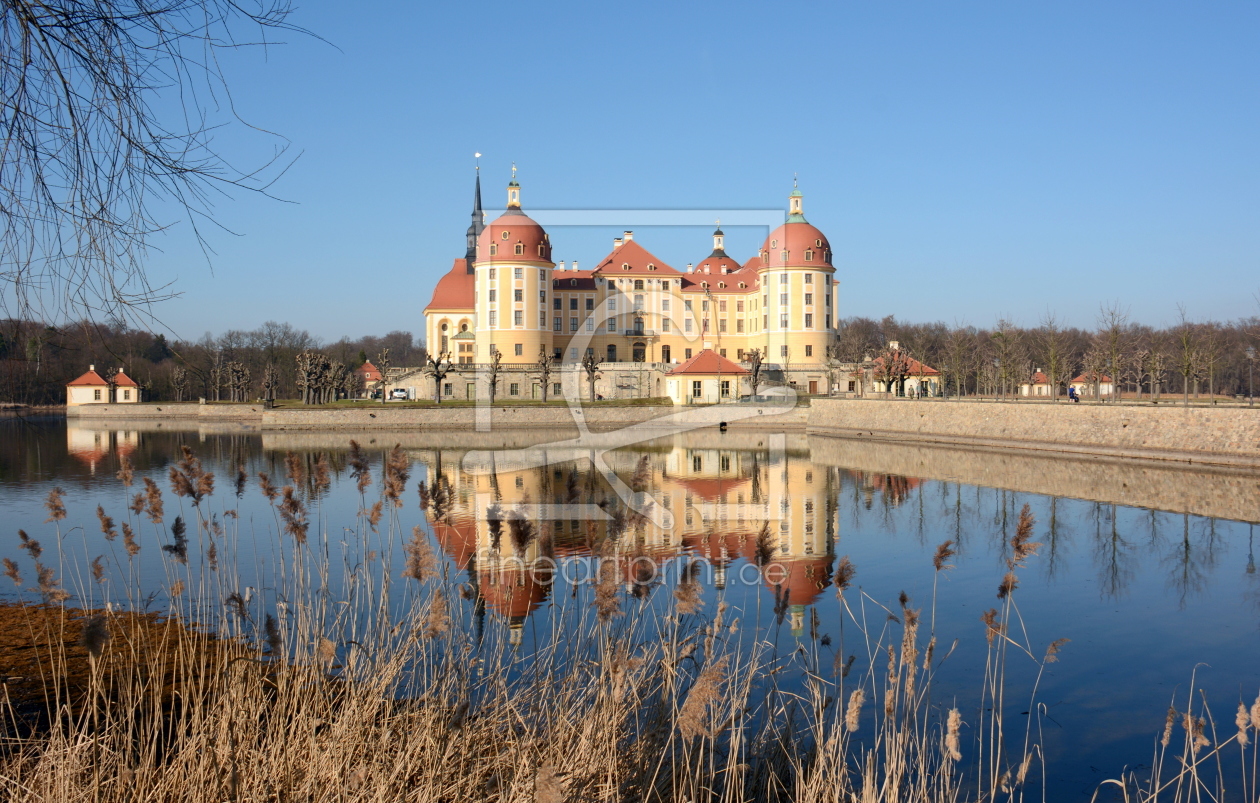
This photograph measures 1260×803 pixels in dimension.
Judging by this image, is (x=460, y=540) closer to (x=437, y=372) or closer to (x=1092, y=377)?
(x=437, y=372)

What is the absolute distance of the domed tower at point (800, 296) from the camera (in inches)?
2088

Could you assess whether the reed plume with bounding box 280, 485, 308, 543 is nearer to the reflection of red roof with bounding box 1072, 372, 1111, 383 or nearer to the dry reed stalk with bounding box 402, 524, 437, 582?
the dry reed stalk with bounding box 402, 524, 437, 582

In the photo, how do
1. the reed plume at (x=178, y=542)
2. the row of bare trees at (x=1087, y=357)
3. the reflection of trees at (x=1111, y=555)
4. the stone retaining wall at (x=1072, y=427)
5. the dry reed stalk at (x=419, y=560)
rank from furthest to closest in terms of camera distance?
the row of bare trees at (x=1087, y=357) → the stone retaining wall at (x=1072, y=427) → the reflection of trees at (x=1111, y=555) → the reed plume at (x=178, y=542) → the dry reed stalk at (x=419, y=560)

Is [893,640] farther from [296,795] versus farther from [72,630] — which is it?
[72,630]

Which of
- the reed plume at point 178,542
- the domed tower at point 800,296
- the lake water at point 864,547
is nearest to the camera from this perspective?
the reed plume at point 178,542

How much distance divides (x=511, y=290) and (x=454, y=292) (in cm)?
860

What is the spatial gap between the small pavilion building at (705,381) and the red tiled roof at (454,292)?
57.4 feet

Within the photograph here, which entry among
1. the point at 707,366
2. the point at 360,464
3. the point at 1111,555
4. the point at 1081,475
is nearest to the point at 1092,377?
the point at 707,366

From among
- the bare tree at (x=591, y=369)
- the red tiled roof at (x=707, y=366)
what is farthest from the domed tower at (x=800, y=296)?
the bare tree at (x=591, y=369)

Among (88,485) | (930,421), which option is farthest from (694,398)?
(88,485)

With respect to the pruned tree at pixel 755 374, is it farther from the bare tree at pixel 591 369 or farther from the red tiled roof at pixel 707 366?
the bare tree at pixel 591 369

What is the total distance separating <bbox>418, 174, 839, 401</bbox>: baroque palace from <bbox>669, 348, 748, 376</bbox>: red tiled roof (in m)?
0.07

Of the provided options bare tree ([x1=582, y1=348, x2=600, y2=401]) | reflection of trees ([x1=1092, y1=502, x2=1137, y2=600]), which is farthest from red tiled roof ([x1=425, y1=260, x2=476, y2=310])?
reflection of trees ([x1=1092, y1=502, x2=1137, y2=600])

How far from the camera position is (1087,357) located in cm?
4741
